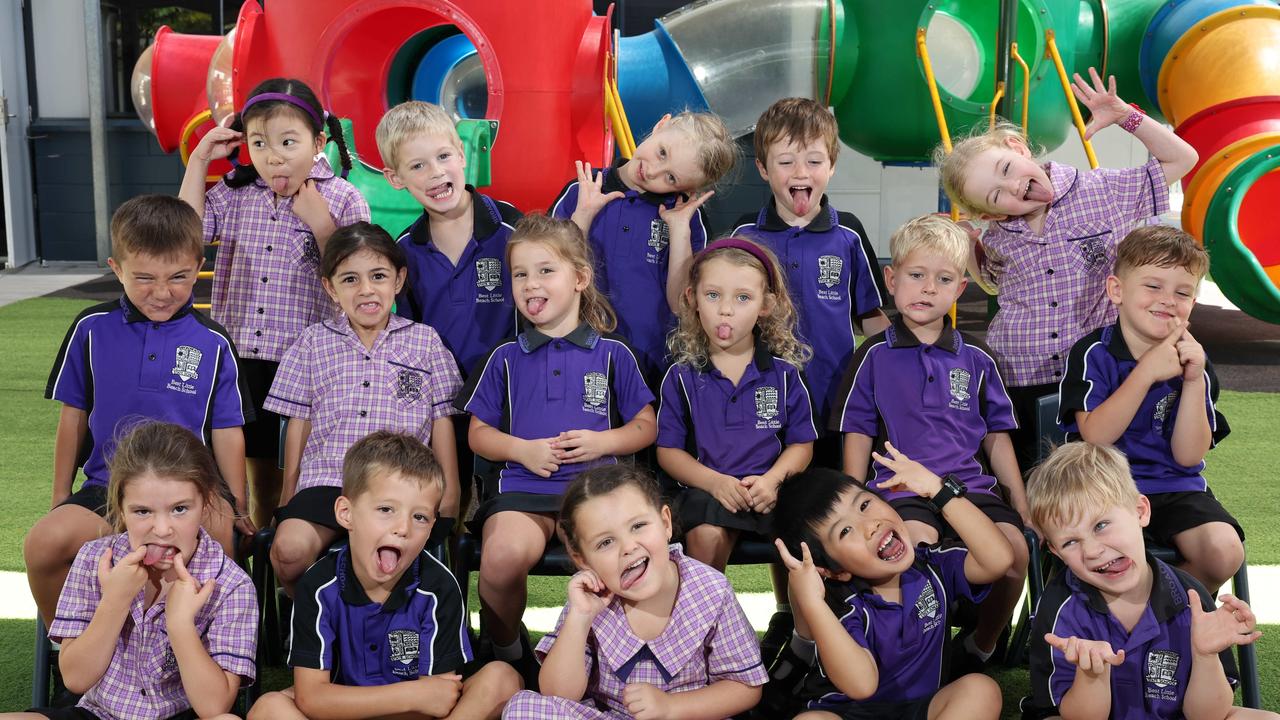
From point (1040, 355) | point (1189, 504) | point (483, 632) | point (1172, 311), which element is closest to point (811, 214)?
point (1040, 355)

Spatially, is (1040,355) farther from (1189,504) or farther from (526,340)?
(526,340)

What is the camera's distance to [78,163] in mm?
11086

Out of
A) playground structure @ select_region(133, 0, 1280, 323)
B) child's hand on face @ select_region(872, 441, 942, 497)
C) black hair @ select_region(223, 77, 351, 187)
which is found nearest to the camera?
child's hand on face @ select_region(872, 441, 942, 497)

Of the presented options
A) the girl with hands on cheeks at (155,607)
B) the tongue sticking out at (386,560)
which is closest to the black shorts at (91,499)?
the girl with hands on cheeks at (155,607)

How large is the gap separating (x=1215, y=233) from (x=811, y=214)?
13.5 ft

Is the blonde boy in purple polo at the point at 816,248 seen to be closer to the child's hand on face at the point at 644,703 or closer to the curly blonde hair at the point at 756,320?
the curly blonde hair at the point at 756,320

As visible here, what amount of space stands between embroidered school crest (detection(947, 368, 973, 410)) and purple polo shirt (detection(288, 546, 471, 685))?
1.30 metres

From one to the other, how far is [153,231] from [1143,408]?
7.73ft

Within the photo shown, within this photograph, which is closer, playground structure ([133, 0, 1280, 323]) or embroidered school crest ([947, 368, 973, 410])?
embroidered school crest ([947, 368, 973, 410])

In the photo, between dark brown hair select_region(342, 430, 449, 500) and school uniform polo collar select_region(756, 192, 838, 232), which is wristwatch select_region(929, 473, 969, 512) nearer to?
school uniform polo collar select_region(756, 192, 838, 232)

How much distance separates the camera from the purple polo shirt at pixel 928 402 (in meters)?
2.86

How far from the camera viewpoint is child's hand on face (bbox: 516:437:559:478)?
2811 mm

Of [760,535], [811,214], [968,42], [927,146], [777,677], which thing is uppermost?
[968,42]

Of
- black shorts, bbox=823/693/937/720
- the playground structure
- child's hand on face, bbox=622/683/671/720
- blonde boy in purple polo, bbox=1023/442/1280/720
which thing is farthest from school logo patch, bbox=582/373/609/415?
the playground structure
